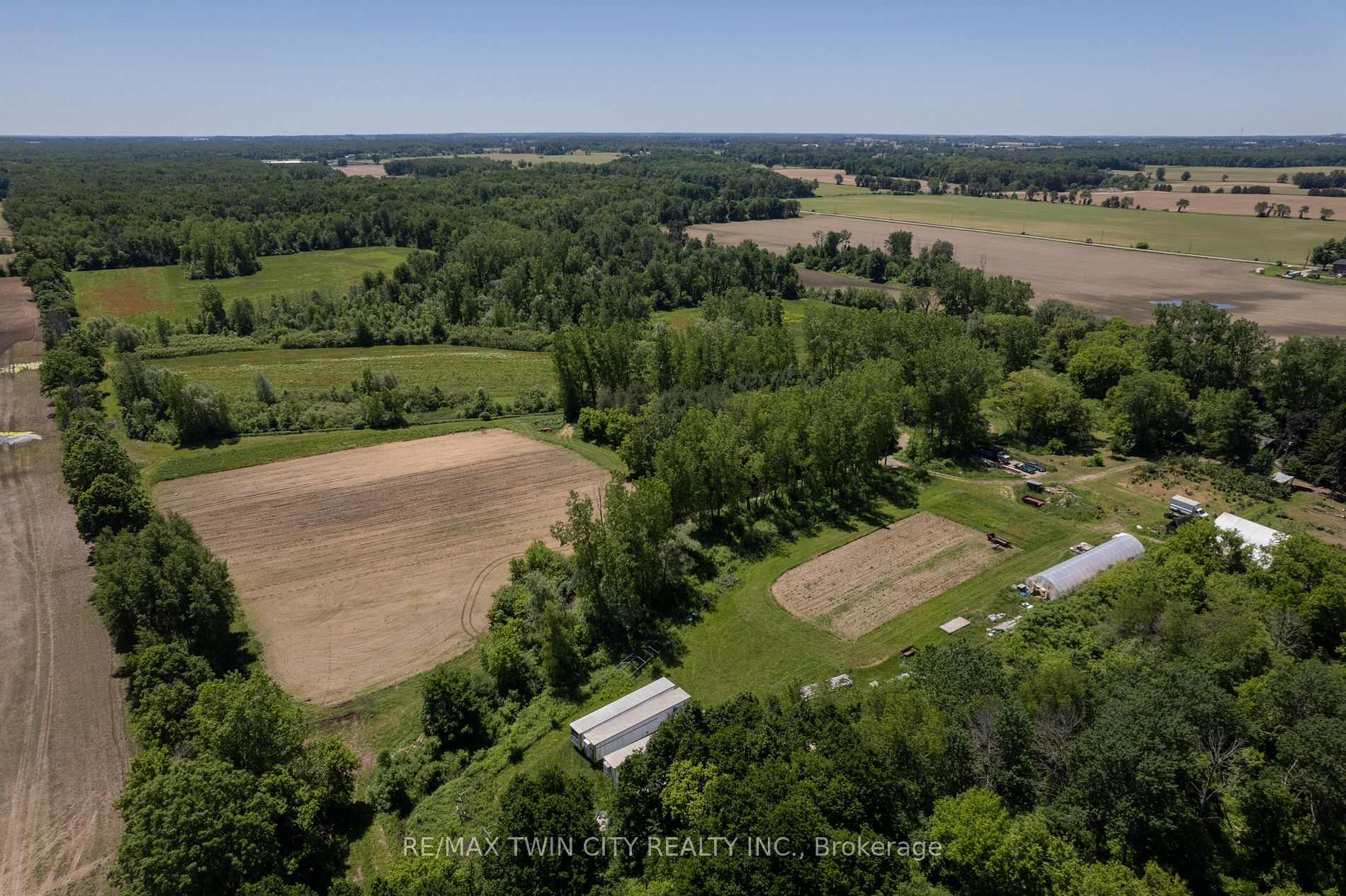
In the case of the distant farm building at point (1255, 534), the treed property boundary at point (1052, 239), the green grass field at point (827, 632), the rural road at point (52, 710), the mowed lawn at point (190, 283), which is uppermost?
the treed property boundary at point (1052, 239)

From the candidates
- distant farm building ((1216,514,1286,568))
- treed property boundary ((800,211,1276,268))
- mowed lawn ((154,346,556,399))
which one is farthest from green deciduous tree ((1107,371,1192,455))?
treed property boundary ((800,211,1276,268))

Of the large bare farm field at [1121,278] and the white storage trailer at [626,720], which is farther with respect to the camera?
the large bare farm field at [1121,278]

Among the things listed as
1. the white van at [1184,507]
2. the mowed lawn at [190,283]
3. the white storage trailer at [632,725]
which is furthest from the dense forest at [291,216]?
the white storage trailer at [632,725]

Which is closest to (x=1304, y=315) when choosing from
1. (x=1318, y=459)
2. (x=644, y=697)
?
(x=1318, y=459)

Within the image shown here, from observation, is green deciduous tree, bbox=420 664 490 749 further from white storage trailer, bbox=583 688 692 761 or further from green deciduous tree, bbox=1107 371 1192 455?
green deciduous tree, bbox=1107 371 1192 455

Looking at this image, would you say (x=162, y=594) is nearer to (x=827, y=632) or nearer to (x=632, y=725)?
(x=632, y=725)

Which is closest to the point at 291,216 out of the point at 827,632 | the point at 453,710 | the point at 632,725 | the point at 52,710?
the point at 52,710

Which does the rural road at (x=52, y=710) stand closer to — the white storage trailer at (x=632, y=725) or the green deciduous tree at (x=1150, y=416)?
the white storage trailer at (x=632, y=725)

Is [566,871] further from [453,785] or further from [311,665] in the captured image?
[311,665]
